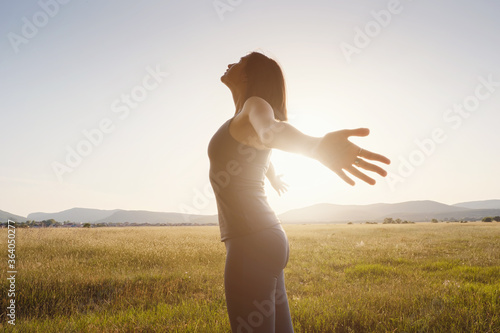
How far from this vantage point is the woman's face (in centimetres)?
222

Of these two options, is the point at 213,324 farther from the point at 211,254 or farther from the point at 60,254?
the point at 60,254

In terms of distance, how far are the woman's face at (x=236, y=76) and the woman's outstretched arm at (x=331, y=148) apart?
2.55 ft

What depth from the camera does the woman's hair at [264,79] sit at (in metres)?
2.16

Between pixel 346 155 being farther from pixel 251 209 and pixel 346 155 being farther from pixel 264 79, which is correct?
pixel 264 79

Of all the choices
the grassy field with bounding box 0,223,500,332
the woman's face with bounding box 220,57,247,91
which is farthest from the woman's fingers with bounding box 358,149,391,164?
the grassy field with bounding box 0,223,500,332

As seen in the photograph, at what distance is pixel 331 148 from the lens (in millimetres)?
1333

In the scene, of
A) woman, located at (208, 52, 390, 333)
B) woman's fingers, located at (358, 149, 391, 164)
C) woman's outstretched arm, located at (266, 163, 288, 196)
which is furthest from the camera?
woman's outstretched arm, located at (266, 163, 288, 196)

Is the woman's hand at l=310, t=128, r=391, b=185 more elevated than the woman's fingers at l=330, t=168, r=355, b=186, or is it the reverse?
the woman's hand at l=310, t=128, r=391, b=185

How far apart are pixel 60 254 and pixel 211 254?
5.03 m

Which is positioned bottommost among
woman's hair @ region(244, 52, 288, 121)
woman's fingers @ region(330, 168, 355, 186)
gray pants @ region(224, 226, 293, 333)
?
gray pants @ region(224, 226, 293, 333)

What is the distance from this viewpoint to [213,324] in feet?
13.1

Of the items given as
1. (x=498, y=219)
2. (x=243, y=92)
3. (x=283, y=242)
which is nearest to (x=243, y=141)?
(x=243, y=92)

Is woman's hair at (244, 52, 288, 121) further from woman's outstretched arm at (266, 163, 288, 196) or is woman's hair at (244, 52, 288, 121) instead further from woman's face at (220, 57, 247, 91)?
woman's outstretched arm at (266, 163, 288, 196)

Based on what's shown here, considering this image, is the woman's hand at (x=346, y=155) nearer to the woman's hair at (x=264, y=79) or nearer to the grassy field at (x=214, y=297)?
the woman's hair at (x=264, y=79)
